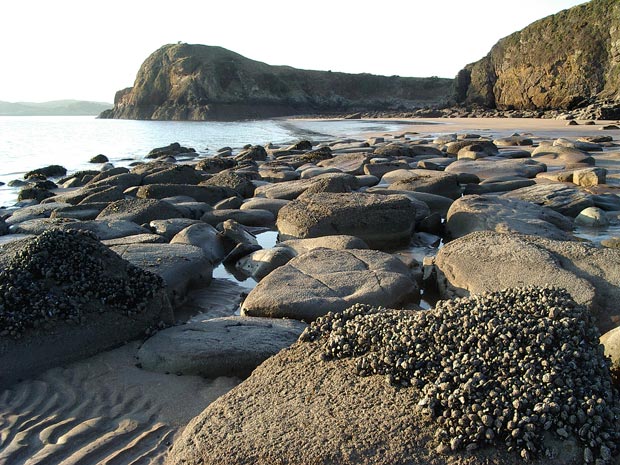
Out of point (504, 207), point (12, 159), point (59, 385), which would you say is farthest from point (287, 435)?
point (12, 159)

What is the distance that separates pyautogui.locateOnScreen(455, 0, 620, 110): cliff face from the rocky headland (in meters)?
30.4

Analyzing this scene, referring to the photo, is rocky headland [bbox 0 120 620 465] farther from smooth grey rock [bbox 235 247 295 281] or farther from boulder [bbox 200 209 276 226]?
boulder [bbox 200 209 276 226]

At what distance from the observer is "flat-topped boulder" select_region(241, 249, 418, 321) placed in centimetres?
432

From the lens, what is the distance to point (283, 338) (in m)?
3.85

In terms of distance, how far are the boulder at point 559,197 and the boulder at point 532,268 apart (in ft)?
9.70

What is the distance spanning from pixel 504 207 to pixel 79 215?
6.40 metres

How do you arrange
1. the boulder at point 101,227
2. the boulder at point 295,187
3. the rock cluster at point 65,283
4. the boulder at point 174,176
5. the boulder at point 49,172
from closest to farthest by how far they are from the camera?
the rock cluster at point 65,283, the boulder at point 101,227, the boulder at point 295,187, the boulder at point 174,176, the boulder at point 49,172

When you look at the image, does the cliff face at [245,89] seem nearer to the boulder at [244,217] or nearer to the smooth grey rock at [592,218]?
the boulder at [244,217]

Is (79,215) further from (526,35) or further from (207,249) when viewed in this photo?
(526,35)

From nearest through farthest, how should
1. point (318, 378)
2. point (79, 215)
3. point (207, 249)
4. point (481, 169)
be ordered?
1. point (318, 378)
2. point (207, 249)
3. point (79, 215)
4. point (481, 169)

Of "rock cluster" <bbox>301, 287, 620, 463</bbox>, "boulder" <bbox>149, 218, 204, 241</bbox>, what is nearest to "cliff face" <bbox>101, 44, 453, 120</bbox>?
"boulder" <bbox>149, 218, 204, 241</bbox>

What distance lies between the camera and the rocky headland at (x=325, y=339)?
8.02ft

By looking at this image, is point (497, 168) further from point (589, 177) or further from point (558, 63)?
point (558, 63)

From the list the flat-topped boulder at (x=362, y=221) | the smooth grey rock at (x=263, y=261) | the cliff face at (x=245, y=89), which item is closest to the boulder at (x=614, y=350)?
the smooth grey rock at (x=263, y=261)
